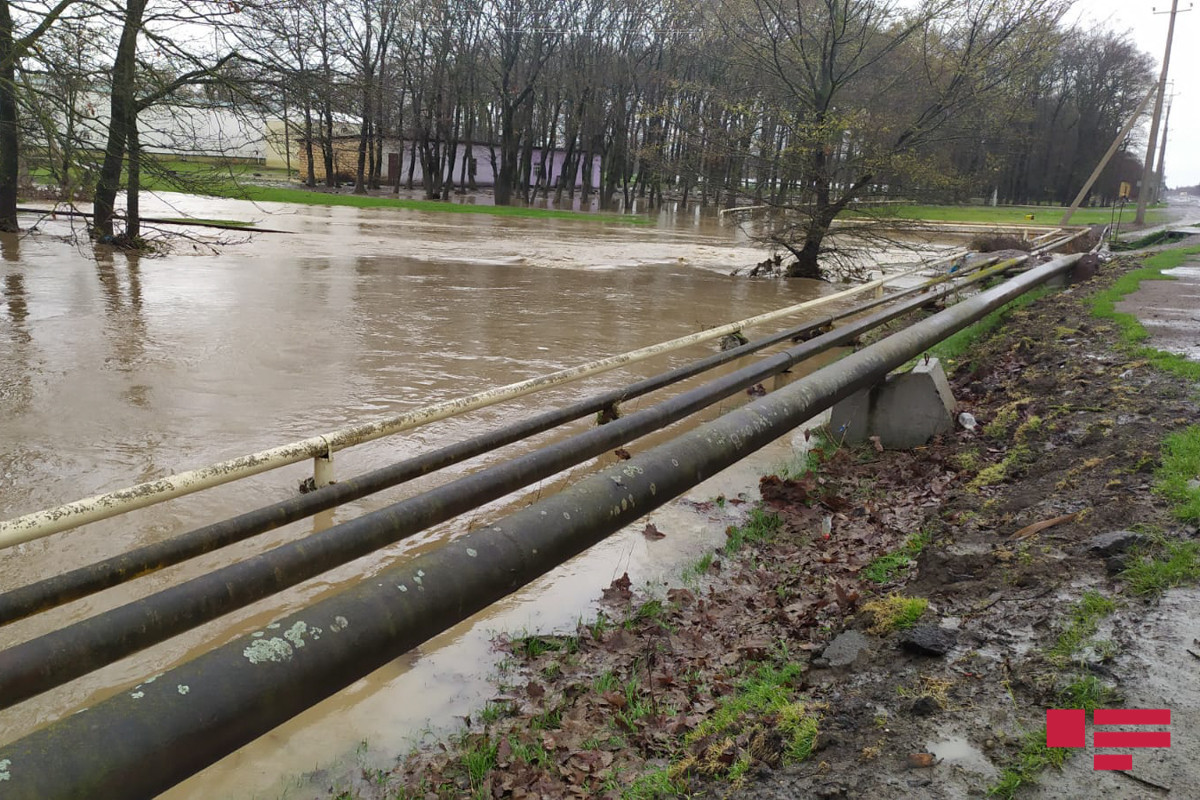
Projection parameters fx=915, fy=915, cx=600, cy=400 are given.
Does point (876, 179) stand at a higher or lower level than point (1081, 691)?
higher

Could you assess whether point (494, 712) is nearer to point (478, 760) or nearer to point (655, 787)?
point (478, 760)

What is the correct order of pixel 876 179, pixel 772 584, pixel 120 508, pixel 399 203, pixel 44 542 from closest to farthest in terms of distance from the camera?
pixel 120 508 → pixel 772 584 → pixel 44 542 → pixel 876 179 → pixel 399 203

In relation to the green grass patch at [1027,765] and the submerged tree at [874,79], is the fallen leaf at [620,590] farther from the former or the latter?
the submerged tree at [874,79]

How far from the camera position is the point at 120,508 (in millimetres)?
3779

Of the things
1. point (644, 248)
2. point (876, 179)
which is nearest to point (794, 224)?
point (876, 179)

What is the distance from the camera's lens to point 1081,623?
3.04 m

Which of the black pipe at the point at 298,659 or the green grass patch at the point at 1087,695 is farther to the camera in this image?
the green grass patch at the point at 1087,695

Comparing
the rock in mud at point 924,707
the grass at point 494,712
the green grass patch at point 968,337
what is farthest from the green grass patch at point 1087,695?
the green grass patch at point 968,337

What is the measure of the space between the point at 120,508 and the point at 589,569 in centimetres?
254

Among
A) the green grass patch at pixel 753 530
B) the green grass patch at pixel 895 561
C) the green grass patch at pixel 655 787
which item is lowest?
the green grass patch at pixel 753 530

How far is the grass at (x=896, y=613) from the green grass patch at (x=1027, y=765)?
990 millimetres

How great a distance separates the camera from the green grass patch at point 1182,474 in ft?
12.3

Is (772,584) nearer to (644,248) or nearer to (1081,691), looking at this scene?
(1081,691)

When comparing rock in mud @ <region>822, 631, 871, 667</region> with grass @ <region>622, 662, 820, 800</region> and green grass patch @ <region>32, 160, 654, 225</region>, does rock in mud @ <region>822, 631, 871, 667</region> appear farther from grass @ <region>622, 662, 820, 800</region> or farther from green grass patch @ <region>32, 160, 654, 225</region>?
green grass patch @ <region>32, 160, 654, 225</region>
